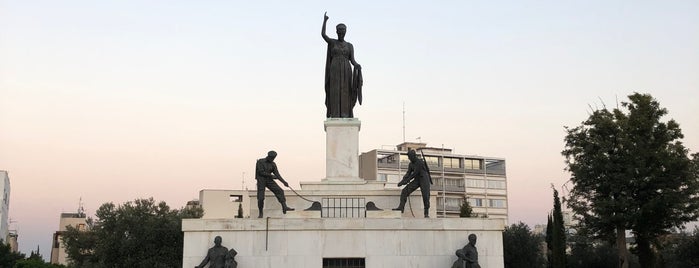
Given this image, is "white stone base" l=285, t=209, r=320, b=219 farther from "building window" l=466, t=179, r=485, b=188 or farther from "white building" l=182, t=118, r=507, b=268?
"building window" l=466, t=179, r=485, b=188

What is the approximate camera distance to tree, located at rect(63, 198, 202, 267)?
3319cm

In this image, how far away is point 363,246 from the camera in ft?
57.0

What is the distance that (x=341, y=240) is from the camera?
1738cm

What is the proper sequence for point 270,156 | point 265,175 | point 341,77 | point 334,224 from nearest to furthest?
point 334,224
point 265,175
point 270,156
point 341,77

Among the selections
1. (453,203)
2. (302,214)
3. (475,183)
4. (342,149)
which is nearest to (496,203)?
(475,183)

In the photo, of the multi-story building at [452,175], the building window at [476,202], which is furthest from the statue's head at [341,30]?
the building window at [476,202]

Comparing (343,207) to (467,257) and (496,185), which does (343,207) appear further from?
(496,185)

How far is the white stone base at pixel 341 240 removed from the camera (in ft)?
56.4

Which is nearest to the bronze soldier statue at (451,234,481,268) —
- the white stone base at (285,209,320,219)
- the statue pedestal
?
the white stone base at (285,209,320,219)

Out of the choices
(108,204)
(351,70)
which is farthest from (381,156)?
(351,70)

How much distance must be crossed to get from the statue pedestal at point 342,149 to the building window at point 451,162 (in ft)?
202

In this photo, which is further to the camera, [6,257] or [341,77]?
[6,257]

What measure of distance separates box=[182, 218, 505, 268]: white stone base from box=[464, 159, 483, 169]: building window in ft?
218

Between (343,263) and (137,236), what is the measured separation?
1975 centimetres
